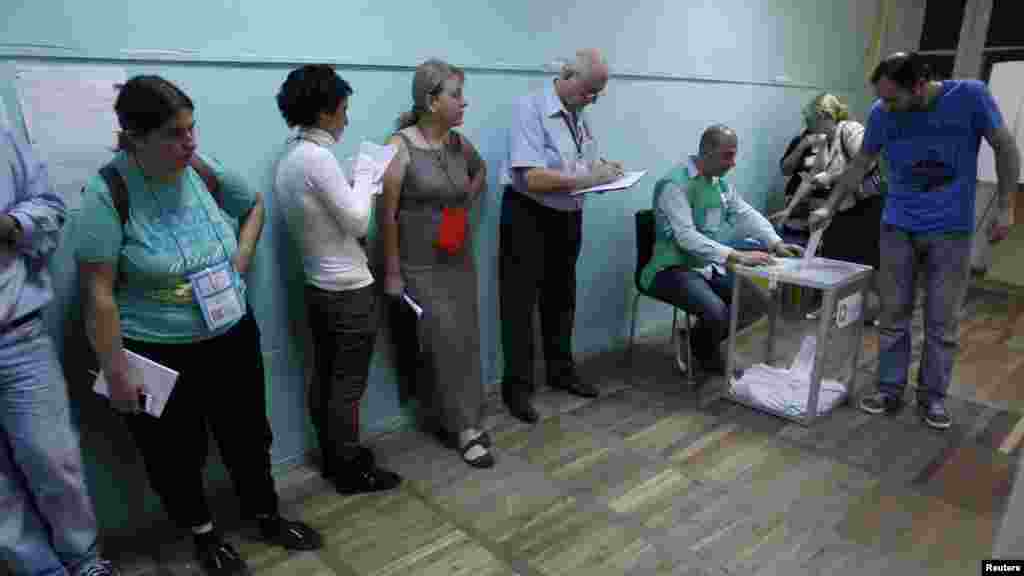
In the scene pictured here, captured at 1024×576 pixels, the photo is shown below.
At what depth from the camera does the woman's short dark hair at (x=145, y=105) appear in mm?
1401

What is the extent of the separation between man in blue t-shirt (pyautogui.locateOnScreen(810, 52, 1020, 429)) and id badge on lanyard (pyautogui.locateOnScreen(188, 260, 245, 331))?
224 cm

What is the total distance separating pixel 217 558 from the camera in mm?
1782

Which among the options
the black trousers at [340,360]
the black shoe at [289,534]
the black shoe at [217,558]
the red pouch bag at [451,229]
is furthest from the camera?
the red pouch bag at [451,229]

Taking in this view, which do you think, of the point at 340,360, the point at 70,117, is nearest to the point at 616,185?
the point at 340,360

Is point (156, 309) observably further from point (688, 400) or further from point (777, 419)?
point (777, 419)

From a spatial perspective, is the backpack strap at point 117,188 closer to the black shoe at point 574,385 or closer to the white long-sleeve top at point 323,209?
the white long-sleeve top at point 323,209

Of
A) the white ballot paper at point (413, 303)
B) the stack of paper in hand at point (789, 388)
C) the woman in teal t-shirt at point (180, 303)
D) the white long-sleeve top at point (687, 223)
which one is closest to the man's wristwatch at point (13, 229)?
the woman in teal t-shirt at point (180, 303)

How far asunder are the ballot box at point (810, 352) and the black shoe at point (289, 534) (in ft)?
6.09

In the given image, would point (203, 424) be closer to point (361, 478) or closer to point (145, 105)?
point (361, 478)

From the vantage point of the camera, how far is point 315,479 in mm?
2256

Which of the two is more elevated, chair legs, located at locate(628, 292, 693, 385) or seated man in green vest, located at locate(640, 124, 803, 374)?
seated man in green vest, located at locate(640, 124, 803, 374)

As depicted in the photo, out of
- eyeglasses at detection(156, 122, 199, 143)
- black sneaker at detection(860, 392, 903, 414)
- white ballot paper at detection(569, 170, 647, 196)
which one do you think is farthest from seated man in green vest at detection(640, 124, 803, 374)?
eyeglasses at detection(156, 122, 199, 143)

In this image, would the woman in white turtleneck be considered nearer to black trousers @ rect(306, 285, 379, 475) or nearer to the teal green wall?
black trousers @ rect(306, 285, 379, 475)

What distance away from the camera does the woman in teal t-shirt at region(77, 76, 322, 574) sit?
1458mm
